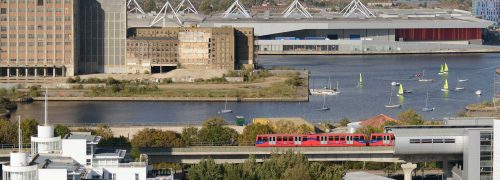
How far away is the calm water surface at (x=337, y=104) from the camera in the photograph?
24.5m

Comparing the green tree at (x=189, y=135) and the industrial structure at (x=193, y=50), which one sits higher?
the industrial structure at (x=193, y=50)

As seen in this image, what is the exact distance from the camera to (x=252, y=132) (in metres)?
18.2

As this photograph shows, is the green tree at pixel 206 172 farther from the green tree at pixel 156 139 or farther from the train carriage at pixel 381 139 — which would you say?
the train carriage at pixel 381 139

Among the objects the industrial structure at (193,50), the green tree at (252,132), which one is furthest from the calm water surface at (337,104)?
the green tree at (252,132)

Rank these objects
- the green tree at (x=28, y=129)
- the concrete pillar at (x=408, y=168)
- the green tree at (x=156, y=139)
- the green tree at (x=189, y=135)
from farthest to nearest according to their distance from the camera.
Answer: the green tree at (x=189, y=135) < the green tree at (x=28, y=129) < the green tree at (x=156, y=139) < the concrete pillar at (x=408, y=168)

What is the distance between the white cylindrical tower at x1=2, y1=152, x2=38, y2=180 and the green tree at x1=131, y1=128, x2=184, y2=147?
5.23 meters

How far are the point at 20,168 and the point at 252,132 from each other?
22.0ft

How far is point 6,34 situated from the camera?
33188mm

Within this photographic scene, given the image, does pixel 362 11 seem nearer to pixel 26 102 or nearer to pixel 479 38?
pixel 479 38

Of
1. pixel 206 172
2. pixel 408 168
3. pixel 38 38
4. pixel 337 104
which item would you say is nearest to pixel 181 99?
pixel 337 104

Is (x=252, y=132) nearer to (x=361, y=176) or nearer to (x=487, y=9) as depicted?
(x=361, y=176)

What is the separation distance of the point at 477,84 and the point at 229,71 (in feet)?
18.2

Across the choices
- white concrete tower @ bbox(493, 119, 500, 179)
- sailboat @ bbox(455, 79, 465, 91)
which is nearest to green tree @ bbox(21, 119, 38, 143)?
white concrete tower @ bbox(493, 119, 500, 179)

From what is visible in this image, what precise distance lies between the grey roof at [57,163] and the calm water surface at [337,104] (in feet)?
32.7
